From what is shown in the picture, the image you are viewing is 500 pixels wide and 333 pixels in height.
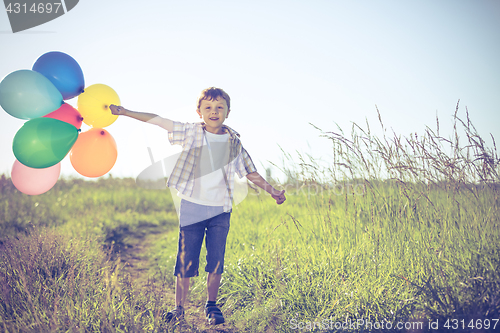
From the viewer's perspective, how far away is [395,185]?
8.86ft

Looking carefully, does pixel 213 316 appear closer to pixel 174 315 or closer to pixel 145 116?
pixel 174 315

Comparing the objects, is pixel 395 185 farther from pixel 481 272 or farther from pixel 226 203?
pixel 226 203

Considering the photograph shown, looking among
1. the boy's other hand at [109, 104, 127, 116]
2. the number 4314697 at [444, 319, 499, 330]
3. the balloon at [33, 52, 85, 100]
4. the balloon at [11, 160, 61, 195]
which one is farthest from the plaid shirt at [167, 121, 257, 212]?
the number 4314697 at [444, 319, 499, 330]

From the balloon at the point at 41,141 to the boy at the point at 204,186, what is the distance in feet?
1.39

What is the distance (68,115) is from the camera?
2.56 m

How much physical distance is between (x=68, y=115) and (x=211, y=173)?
129cm

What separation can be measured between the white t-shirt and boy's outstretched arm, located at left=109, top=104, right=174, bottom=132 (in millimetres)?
301

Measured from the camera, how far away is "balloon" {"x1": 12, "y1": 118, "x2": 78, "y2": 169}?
2289 millimetres

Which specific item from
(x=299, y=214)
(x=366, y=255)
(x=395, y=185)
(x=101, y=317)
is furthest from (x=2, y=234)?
(x=395, y=185)

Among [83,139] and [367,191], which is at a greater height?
[83,139]

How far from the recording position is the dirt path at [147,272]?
226 cm

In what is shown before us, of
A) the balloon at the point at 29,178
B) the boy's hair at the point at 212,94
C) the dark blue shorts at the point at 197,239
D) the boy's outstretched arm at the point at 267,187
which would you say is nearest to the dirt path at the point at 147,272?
the dark blue shorts at the point at 197,239

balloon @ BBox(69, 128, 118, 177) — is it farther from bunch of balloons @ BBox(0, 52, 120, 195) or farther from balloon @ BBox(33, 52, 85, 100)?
balloon @ BBox(33, 52, 85, 100)

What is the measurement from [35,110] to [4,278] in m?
1.23
